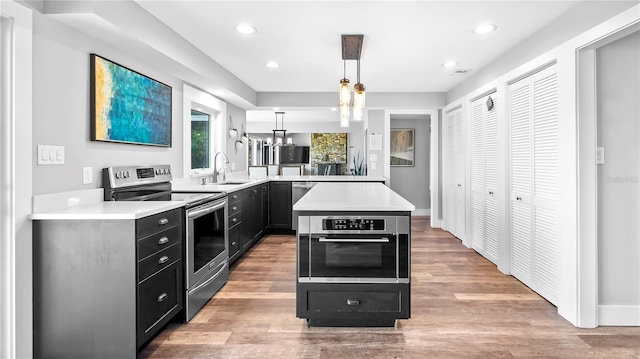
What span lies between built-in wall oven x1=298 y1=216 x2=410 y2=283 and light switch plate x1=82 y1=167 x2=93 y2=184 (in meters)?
1.40

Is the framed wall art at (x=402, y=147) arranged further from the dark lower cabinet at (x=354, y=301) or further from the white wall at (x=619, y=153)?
the dark lower cabinet at (x=354, y=301)

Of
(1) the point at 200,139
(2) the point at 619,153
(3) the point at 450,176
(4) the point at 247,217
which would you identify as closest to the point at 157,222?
(4) the point at 247,217

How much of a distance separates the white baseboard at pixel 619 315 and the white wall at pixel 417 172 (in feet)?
16.5

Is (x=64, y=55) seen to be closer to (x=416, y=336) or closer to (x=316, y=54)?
(x=316, y=54)

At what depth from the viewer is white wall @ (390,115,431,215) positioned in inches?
294

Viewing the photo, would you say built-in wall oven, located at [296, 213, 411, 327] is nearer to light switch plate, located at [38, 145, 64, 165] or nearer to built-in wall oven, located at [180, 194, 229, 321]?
built-in wall oven, located at [180, 194, 229, 321]

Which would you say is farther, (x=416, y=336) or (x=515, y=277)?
(x=515, y=277)

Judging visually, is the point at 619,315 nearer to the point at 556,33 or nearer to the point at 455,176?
the point at 556,33

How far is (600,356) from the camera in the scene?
2119mm

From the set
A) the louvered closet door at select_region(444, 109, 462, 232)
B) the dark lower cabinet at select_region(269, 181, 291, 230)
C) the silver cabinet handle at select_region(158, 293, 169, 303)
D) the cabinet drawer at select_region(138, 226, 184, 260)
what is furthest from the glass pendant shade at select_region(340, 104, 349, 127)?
the louvered closet door at select_region(444, 109, 462, 232)

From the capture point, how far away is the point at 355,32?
3.11m

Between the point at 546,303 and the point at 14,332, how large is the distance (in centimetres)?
346

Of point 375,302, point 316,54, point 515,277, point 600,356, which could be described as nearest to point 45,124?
point 375,302

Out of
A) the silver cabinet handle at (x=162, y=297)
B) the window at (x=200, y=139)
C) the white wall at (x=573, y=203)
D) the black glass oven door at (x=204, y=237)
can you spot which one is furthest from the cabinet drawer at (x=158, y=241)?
the white wall at (x=573, y=203)
